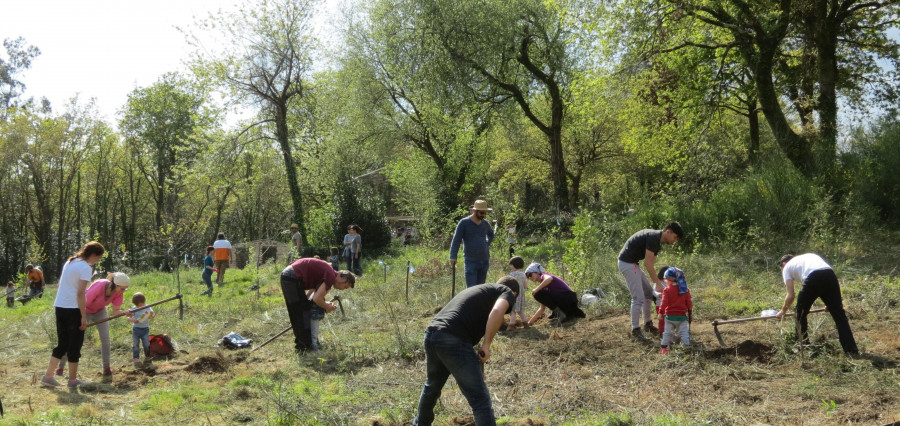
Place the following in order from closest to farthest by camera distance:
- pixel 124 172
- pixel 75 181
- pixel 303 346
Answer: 1. pixel 303 346
2. pixel 75 181
3. pixel 124 172

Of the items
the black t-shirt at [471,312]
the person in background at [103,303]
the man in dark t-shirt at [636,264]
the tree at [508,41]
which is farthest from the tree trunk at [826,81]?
the person in background at [103,303]

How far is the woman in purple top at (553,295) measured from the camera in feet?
28.6

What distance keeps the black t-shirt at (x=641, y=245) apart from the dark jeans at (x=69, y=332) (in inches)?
253

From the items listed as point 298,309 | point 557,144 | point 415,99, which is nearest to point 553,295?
point 298,309

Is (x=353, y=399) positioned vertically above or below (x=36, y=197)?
below

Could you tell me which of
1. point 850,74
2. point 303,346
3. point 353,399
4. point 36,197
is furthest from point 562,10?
point 36,197

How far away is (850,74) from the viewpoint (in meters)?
18.5

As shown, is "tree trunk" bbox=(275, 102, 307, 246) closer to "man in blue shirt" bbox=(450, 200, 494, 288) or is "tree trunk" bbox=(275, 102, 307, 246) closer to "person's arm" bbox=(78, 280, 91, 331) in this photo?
"man in blue shirt" bbox=(450, 200, 494, 288)

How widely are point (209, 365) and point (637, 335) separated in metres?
5.29

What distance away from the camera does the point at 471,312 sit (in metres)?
4.56

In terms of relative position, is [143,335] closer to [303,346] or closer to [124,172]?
[303,346]

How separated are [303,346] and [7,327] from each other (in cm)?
753

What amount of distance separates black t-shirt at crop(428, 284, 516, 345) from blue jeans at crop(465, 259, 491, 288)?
3948 mm

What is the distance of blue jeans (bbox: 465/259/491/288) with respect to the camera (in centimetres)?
873
